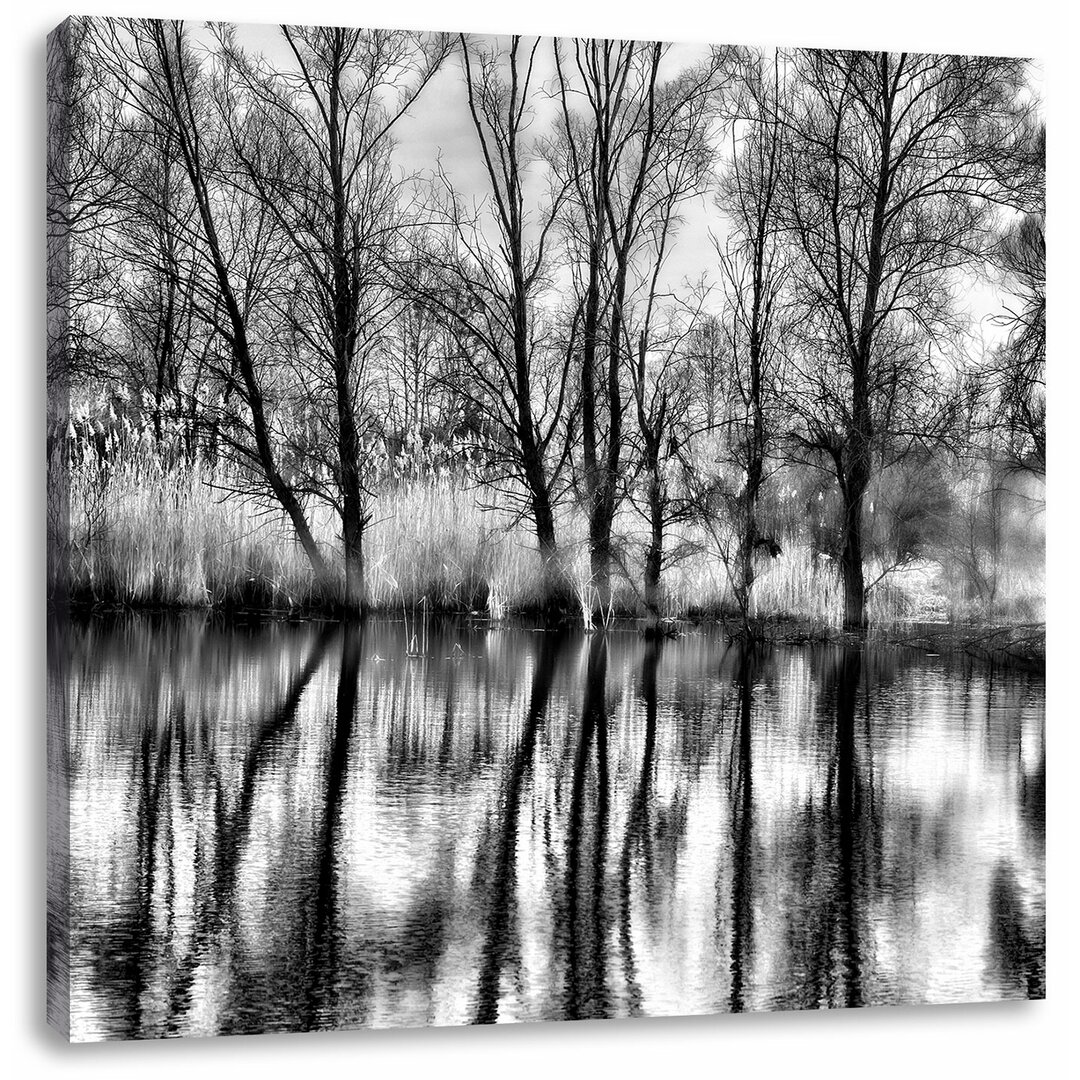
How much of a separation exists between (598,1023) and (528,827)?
23.0 inches

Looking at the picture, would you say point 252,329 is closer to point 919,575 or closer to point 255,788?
point 255,788

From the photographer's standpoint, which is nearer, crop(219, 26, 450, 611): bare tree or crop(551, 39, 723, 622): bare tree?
crop(219, 26, 450, 611): bare tree

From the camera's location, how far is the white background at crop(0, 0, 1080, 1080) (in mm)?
4250

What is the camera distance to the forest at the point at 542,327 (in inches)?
172

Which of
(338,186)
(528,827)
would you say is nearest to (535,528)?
(528,827)

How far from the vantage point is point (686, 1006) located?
174 inches

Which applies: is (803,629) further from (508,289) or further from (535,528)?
(508,289)

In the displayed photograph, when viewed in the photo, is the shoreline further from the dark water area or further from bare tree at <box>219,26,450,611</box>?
bare tree at <box>219,26,450,611</box>

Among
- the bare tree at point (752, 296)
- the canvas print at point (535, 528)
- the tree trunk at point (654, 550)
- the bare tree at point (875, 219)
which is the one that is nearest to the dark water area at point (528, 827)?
the canvas print at point (535, 528)

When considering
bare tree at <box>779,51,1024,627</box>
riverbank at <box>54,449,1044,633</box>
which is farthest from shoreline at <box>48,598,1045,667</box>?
bare tree at <box>779,51,1024,627</box>

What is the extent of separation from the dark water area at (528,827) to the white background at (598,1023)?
125mm

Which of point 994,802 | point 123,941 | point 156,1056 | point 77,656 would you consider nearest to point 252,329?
point 77,656

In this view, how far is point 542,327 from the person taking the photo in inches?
185

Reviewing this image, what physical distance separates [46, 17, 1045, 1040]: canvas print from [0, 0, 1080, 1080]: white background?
86 millimetres
